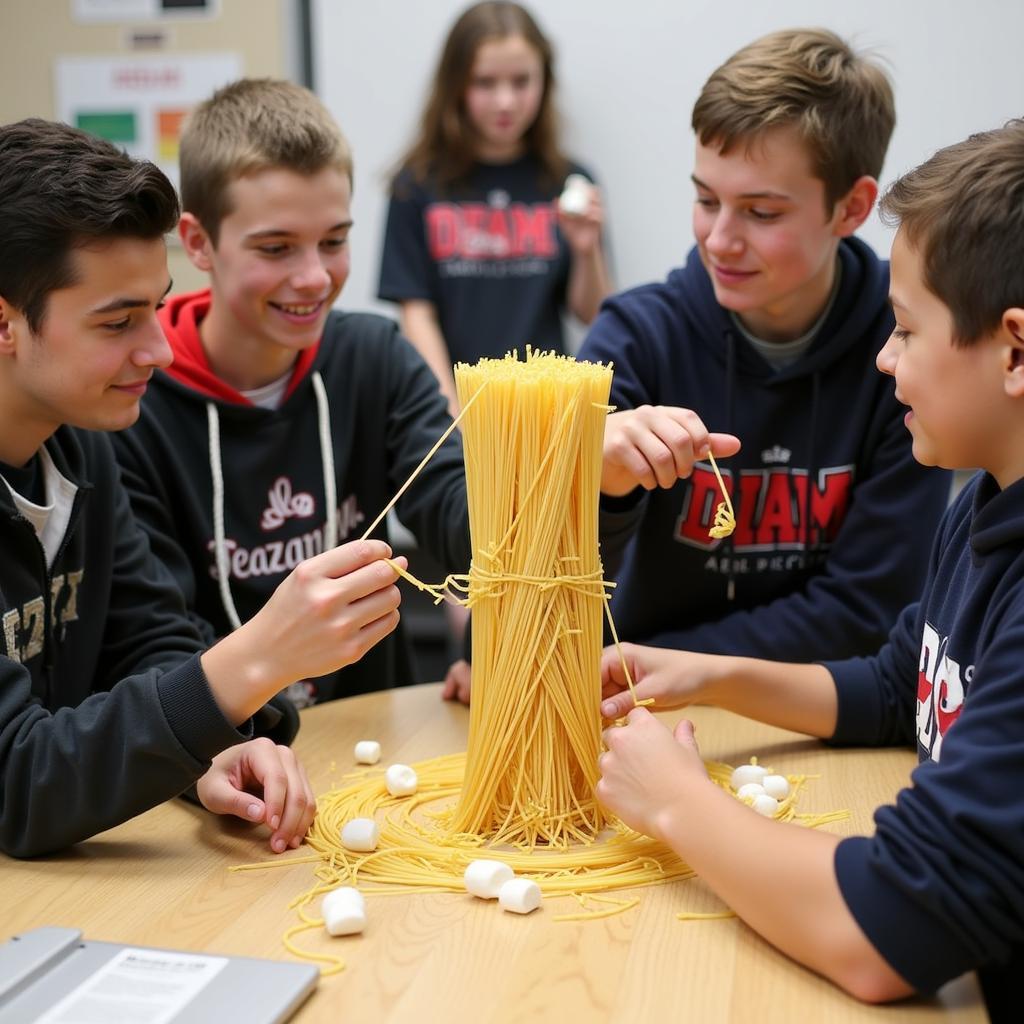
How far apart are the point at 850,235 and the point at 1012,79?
1.63 meters

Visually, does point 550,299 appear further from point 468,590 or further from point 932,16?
point 468,590

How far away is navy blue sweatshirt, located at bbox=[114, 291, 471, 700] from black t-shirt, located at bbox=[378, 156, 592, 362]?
125 cm

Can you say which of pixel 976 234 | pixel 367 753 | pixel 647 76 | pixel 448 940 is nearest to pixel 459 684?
pixel 367 753

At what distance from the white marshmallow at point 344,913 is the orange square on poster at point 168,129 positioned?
3.13 metres

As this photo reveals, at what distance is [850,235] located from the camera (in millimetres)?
1924

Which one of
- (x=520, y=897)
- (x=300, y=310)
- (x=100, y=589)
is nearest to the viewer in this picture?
(x=520, y=897)

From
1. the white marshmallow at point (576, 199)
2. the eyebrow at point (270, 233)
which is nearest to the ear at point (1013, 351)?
the eyebrow at point (270, 233)

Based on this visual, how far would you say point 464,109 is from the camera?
10.8 ft

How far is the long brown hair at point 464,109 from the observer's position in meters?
3.22

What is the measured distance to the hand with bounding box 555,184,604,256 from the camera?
324 centimetres

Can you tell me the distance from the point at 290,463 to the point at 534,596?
864 millimetres

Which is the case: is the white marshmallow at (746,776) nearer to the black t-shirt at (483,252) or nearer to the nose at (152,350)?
the nose at (152,350)

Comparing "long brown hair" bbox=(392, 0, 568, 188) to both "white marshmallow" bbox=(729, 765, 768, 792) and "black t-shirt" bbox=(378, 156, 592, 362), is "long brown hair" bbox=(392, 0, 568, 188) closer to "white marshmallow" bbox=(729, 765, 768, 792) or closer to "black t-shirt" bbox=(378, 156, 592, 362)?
"black t-shirt" bbox=(378, 156, 592, 362)

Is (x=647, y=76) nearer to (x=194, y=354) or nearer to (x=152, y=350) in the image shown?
(x=194, y=354)
